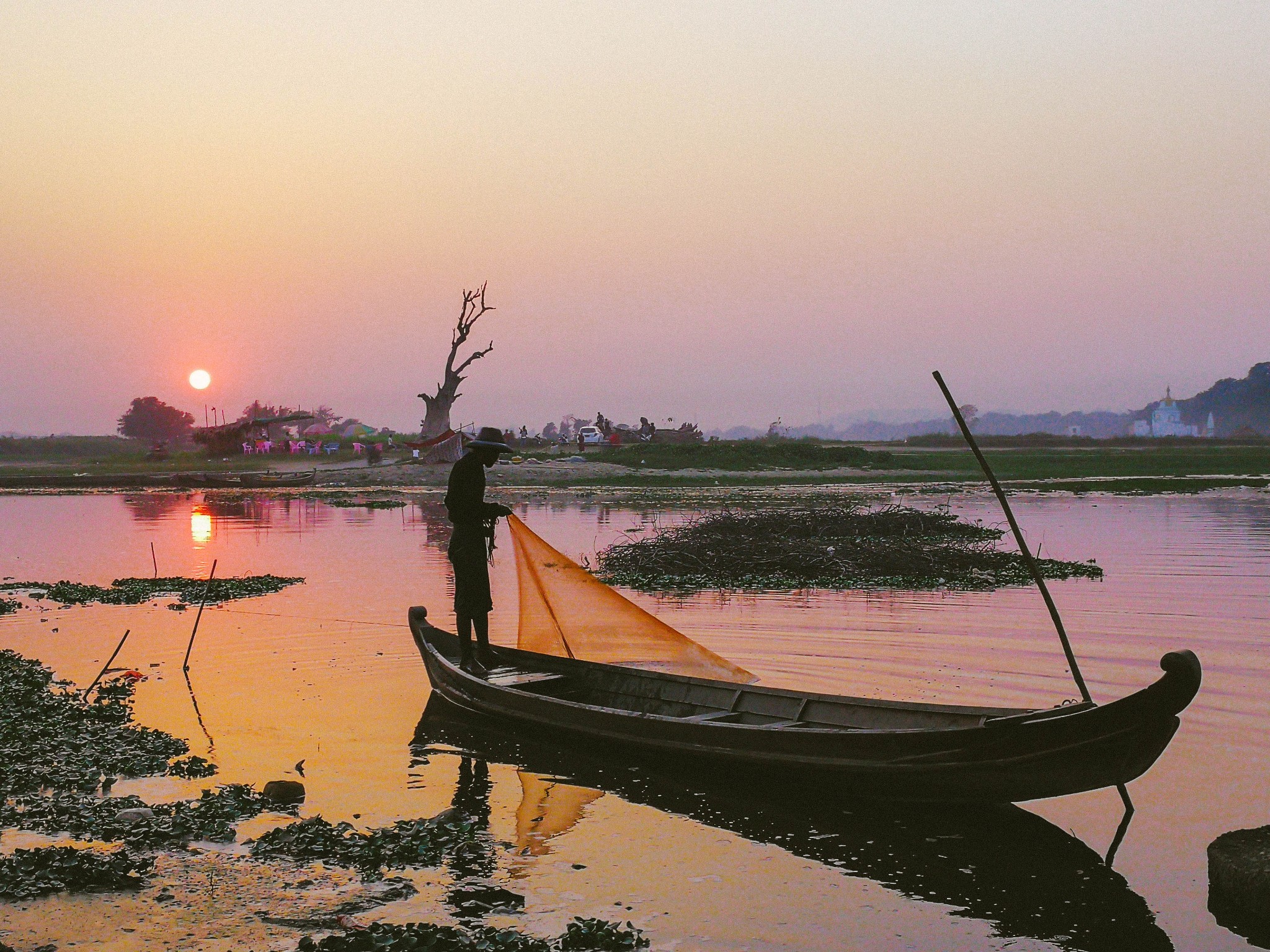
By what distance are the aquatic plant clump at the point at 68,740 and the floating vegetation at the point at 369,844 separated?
7.50 ft

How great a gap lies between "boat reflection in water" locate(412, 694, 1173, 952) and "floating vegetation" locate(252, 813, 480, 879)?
54 cm

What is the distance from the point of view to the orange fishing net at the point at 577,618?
11.9 m

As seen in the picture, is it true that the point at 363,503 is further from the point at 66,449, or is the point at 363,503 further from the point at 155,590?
the point at 66,449

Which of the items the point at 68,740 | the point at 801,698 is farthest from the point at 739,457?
the point at 68,740

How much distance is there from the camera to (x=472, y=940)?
6.14 metres

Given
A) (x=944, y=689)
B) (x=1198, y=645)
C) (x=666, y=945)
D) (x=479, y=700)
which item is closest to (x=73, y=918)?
(x=666, y=945)

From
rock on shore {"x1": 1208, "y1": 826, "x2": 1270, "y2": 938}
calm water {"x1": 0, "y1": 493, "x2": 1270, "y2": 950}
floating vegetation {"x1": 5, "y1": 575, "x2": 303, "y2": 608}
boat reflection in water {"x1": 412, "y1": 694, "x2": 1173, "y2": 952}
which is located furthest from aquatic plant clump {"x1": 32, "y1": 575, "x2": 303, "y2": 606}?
rock on shore {"x1": 1208, "y1": 826, "x2": 1270, "y2": 938}

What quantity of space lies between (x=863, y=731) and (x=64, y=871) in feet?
17.7

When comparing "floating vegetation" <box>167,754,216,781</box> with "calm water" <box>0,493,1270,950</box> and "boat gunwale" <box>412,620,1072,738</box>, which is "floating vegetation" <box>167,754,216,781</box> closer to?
"calm water" <box>0,493,1270,950</box>

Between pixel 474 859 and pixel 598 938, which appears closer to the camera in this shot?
pixel 598 938

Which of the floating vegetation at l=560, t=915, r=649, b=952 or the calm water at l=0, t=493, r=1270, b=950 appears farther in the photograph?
the calm water at l=0, t=493, r=1270, b=950

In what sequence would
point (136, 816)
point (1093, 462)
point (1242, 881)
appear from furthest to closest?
point (1093, 462), point (136, 816), point (1242, 881)

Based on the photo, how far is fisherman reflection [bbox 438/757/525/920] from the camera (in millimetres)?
6762

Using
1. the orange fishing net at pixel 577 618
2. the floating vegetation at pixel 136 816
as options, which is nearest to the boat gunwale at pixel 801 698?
the orange fishing net at pixel 577 618
